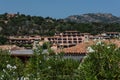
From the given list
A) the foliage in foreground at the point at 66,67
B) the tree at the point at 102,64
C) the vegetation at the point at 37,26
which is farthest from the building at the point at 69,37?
the tree at the point at 102,64

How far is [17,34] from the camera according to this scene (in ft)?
394

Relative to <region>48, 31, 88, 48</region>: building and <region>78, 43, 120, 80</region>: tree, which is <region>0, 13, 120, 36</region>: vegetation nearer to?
→ <region>48, 31, 88, 48</region>: building

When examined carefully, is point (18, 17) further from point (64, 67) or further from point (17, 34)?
point (64, 67)

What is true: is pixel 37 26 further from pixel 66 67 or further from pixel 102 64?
pixel 102 64

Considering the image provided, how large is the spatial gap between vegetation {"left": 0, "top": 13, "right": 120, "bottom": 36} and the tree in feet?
345

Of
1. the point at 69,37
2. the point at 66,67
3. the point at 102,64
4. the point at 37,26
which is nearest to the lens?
the point at 102,64

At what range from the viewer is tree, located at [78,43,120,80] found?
896 centimetres

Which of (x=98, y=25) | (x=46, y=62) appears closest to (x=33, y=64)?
(x=46, y=62)

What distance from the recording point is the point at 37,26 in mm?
121812

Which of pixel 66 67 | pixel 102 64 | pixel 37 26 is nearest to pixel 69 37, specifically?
pixel 37 26

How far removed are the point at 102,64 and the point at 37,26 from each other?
112921 mm

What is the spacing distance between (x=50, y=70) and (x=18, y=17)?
11491cm

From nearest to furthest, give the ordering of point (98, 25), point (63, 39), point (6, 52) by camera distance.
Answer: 1. point (6, 52)
2. point (63, 39)
3. point (98, 25)

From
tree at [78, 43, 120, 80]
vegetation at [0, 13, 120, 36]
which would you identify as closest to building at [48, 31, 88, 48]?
vegetation at [0, 13, 120, 36]
